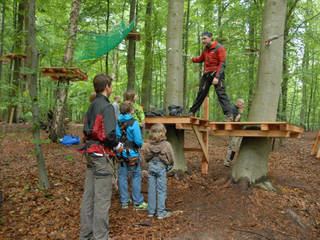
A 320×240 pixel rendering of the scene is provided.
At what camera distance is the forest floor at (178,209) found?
3160mm

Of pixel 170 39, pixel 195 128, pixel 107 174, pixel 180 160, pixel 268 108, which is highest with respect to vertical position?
pixel 170 39

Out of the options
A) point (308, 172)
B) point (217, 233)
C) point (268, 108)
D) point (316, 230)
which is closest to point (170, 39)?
point (268, 108)

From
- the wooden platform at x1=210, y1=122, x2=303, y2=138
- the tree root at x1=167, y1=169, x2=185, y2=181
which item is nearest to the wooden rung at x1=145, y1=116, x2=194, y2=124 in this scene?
the wooden platform at x1=210, y1=122, x2=303, y2=138

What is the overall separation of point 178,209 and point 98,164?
75.0 inches

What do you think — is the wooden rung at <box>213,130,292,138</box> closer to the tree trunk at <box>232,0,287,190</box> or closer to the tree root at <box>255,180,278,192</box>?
the tree trunk at <box>232,0,287,190</box>

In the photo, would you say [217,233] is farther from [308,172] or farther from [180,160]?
[308,172]

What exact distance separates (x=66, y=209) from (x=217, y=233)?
2315 mm

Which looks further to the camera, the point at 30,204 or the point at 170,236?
the point at 30,204

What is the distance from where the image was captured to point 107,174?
2.81 m

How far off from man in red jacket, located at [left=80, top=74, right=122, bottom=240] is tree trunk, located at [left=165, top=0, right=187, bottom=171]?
286 cm

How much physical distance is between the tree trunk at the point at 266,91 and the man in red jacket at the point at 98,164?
317 cm

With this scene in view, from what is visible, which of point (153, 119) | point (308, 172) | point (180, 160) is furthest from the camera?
point (308, 172)

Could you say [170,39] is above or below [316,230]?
above

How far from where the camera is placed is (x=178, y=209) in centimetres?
400
